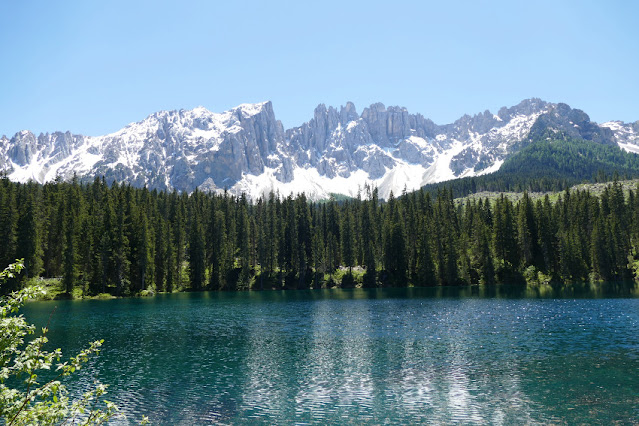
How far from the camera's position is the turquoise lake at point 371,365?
84.7 feet

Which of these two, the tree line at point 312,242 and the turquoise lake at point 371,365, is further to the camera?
the tree line at point 312,242

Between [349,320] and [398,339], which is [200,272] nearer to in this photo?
[349,320]

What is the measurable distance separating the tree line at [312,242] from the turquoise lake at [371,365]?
4866cm

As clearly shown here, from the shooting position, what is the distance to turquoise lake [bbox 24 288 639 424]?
25812 millimetres

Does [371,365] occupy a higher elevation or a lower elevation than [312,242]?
lower

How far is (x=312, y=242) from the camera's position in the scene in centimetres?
14962

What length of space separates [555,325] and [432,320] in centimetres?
1504

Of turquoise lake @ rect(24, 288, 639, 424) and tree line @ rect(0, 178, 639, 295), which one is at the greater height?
tree line @ rect(0, 178, 639, 295)

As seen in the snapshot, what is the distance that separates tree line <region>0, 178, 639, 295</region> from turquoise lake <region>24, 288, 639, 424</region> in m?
48.7

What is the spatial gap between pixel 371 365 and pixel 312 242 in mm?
113044

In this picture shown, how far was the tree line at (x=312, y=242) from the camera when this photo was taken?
374 feet

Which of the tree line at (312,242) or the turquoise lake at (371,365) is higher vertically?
the tree line at (312,242)

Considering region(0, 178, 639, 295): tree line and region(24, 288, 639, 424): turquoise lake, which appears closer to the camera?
region(24, 288, 639, 424): turquoise lake

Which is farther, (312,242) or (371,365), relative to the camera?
(312,242)
